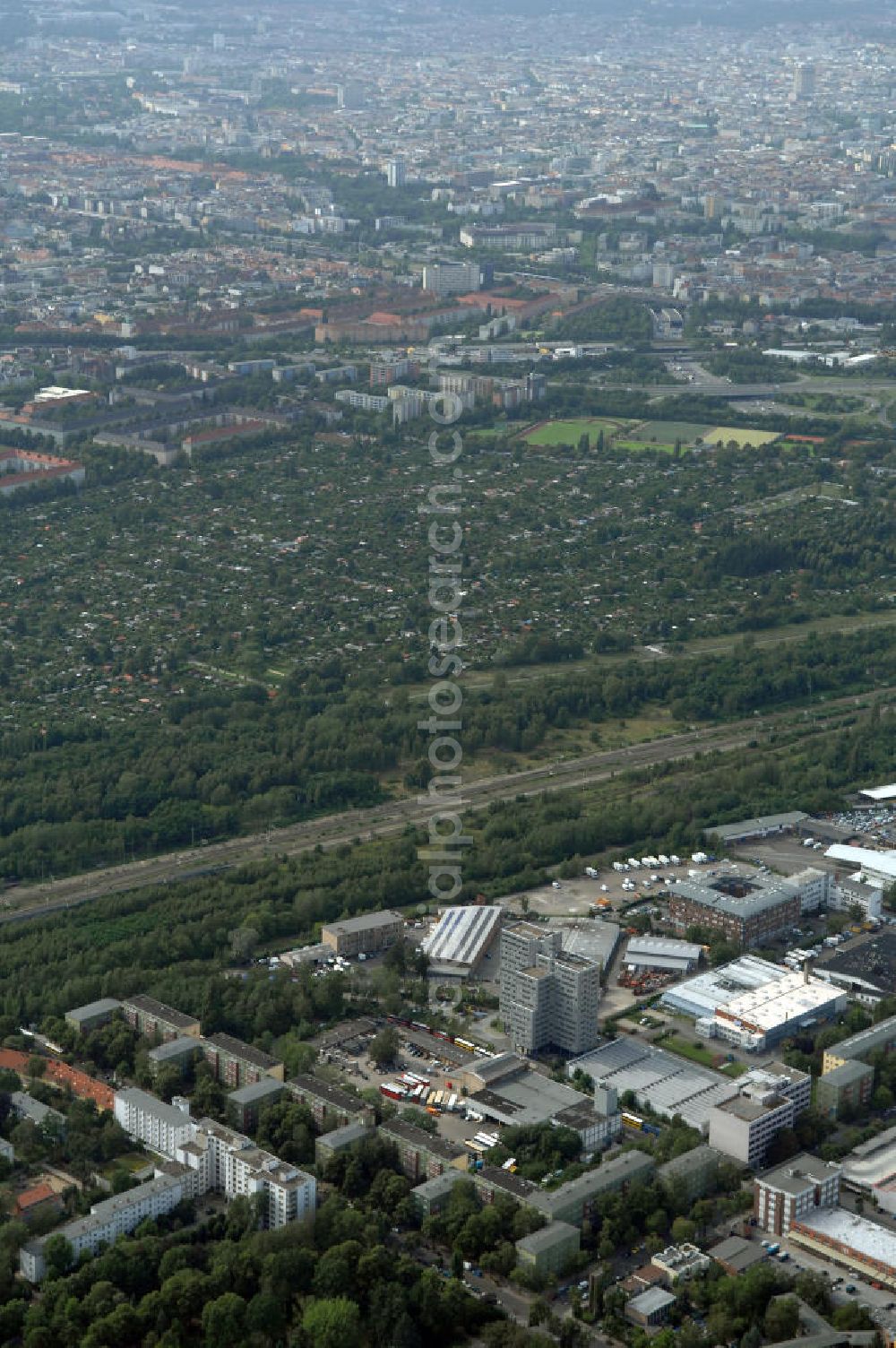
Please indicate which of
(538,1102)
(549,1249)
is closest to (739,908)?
(538,1102)

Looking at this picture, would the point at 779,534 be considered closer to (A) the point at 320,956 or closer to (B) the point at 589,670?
(B) the point at 589,670

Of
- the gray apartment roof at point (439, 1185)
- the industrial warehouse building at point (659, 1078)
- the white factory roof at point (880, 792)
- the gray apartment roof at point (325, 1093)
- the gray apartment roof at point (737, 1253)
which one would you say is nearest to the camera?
the gray apartment roof at point (737, 1253)

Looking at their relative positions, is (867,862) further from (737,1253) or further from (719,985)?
(737,1253)

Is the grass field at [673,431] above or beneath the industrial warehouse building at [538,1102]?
beneath

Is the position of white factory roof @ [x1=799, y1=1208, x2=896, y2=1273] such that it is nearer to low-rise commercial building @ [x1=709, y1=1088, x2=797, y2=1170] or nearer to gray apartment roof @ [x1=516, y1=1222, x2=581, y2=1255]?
low-rise commercial building @ [x1=709, y1=1088, x2=797, y2=1170]

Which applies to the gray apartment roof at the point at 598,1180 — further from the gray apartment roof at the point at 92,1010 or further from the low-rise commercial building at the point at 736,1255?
the gray apartment roof at the point at 92,1010

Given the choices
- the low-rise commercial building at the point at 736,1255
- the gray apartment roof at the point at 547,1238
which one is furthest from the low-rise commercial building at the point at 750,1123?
the gray apartment roof at the point at 547,1238

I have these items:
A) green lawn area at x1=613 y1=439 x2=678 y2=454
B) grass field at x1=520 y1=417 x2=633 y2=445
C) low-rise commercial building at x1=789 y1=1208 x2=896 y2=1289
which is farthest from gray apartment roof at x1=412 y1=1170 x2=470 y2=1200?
grass field at x1=520 y1=417 x2=633 y2=445
